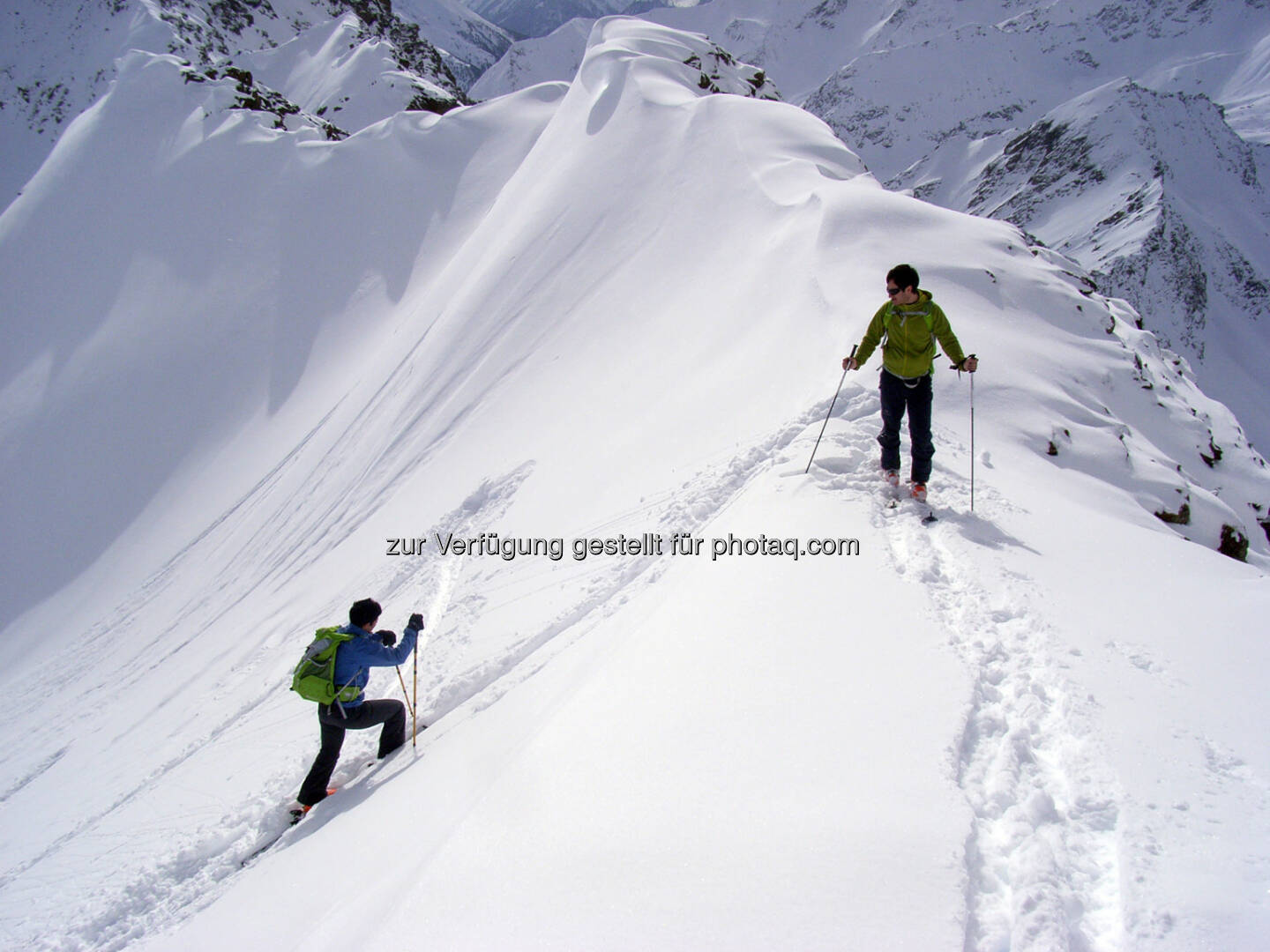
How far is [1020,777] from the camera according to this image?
2832 mm

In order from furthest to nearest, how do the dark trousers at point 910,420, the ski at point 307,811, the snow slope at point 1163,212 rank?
the snow slope at point 1163,212
the dark trousers at point 910,420
the ski at point 307,811

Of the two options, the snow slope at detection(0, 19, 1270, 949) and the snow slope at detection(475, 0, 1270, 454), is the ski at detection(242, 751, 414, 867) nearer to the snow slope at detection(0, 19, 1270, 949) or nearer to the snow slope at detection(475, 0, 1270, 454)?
the snow slope at detection(0, 19, 1270, 949)

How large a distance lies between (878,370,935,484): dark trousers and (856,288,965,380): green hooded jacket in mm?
108

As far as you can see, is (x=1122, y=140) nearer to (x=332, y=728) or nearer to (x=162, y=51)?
(x=162, y=51)

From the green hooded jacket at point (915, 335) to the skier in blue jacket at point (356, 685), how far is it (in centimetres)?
432

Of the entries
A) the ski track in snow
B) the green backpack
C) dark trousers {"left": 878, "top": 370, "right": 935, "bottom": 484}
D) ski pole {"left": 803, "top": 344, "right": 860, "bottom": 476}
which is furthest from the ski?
dark trousers {"left": 878, "top": 370, "right": 935, "bottom": 484}

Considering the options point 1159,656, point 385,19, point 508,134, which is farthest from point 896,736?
point 385,19

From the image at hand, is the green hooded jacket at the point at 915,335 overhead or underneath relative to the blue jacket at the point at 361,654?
overhead

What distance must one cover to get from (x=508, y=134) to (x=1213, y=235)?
100 meters

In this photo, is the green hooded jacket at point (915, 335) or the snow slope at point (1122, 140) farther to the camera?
the snow slope at point (1122, 140)

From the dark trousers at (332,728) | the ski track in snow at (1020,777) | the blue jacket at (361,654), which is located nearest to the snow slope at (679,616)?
the ski track in snow at (1020,777)

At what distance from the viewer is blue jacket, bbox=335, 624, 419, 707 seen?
5.26m

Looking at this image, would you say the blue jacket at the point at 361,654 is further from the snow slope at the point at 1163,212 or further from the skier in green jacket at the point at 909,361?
the snow slope at the point at 1163,212

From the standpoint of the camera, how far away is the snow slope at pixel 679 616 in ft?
8.23
